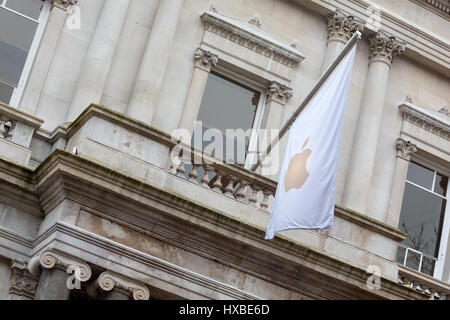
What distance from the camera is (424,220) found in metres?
19.7

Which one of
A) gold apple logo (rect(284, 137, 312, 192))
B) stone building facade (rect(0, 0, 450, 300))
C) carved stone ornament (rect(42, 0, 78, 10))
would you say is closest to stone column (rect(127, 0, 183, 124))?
stone building facade (rect(0, 0, 450, 300))

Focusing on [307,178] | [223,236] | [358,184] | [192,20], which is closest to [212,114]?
→ [192,20]

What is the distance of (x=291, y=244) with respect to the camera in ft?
47.3

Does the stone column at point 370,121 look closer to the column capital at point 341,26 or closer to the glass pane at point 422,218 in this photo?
the column capital at point 341,26

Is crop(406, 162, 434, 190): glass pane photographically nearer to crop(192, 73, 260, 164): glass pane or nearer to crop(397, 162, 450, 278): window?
crop(397, 162, 450, 278): window

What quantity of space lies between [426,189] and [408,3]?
4.13 metres

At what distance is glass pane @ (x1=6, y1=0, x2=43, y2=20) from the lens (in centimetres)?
1691

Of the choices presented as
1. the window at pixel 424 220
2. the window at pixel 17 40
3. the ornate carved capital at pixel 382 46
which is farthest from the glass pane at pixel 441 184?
the window at pixel 17 40

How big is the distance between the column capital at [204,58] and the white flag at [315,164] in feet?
14.3

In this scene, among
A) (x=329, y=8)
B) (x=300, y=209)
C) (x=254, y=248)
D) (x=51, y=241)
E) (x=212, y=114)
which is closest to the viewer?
(x=300, y=209)

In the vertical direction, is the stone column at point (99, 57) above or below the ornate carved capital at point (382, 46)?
below

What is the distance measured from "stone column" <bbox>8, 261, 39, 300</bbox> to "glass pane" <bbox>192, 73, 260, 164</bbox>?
15.2 feet

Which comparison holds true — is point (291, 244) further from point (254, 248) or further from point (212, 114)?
point (212, 114)

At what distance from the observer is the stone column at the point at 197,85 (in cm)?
1725
